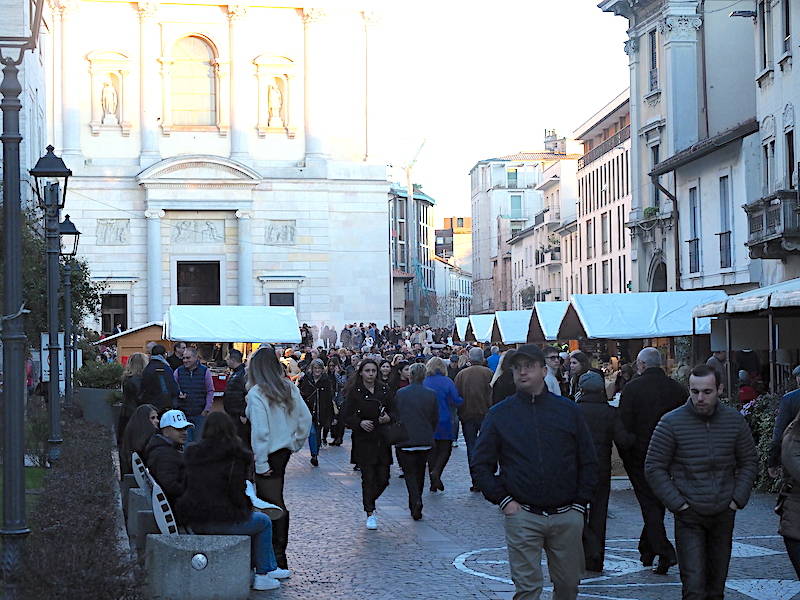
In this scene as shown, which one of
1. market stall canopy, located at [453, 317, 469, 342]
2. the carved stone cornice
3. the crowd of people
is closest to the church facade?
market stall canopy, located at [453, 317, 469, 342]

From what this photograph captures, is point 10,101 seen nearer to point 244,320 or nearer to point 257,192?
point 244,320

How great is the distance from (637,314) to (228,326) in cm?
1200

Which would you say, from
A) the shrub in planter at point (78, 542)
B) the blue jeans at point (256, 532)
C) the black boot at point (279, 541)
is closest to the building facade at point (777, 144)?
the shrub in planter at point (78, 542)

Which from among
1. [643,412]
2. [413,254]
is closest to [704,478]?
[643,412]

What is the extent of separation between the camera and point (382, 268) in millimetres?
63375

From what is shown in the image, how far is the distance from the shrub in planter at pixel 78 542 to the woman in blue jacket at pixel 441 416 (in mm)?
4000

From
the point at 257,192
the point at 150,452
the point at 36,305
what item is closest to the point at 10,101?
the point at 150,452

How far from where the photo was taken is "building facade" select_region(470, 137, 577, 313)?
122m

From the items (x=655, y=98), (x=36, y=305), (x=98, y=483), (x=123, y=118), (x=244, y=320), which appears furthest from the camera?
(x=123, y=118)

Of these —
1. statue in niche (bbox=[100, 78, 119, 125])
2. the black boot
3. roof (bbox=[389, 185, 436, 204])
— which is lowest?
the black boot

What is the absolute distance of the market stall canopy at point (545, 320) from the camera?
33.4m

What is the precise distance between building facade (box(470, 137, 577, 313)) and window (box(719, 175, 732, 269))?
79.3 meters

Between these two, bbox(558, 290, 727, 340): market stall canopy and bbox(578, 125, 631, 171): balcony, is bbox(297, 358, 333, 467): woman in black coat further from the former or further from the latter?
bbox(578, 125, 631, 171): balcony

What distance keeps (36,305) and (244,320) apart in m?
8.25
